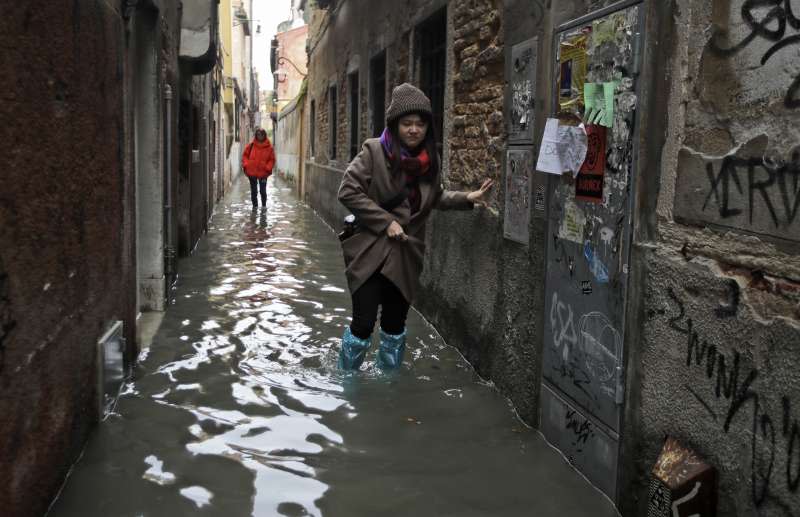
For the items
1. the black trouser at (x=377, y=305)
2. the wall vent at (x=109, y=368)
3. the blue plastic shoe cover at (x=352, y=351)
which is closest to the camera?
the wall vent at (x=109, y=368)

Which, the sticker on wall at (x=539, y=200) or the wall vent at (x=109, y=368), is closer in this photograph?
the wall vent at (x=109, y=368)

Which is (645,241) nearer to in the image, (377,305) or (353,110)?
(377,305)

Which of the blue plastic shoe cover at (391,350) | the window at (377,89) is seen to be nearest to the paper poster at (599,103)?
the blue plastic shoe cover at (391,350)

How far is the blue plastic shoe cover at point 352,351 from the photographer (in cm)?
470

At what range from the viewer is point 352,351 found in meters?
4.75

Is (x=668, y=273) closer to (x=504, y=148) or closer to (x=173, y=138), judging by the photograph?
(x=504, y=148)

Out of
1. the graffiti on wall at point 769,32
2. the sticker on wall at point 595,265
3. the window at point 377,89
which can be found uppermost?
the window at point 377,89

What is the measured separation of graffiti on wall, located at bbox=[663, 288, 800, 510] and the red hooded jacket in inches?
558

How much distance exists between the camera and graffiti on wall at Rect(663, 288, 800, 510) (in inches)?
85.7

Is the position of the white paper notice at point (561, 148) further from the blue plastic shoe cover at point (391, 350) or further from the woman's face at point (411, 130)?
the blue plastic shoe cover at point (391, 350)

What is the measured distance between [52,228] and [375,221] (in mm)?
1773

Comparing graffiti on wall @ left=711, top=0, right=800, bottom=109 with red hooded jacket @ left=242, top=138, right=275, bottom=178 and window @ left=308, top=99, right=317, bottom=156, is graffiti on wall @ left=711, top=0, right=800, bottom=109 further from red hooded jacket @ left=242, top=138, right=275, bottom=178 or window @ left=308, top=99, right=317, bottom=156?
window @ left=308, top=99, right=317, bottom=156

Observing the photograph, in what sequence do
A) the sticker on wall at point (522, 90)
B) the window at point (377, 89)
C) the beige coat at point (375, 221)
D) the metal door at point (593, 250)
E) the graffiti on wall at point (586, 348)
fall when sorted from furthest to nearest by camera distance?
the window at point (377, 89)
the beige coat at point (375, 221)
the sticker on wall at point (522, 90)
the graffiti on wall at point (586, 348)
the metal door at point (593, 250)

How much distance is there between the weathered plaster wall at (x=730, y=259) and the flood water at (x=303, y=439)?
0.79 m
